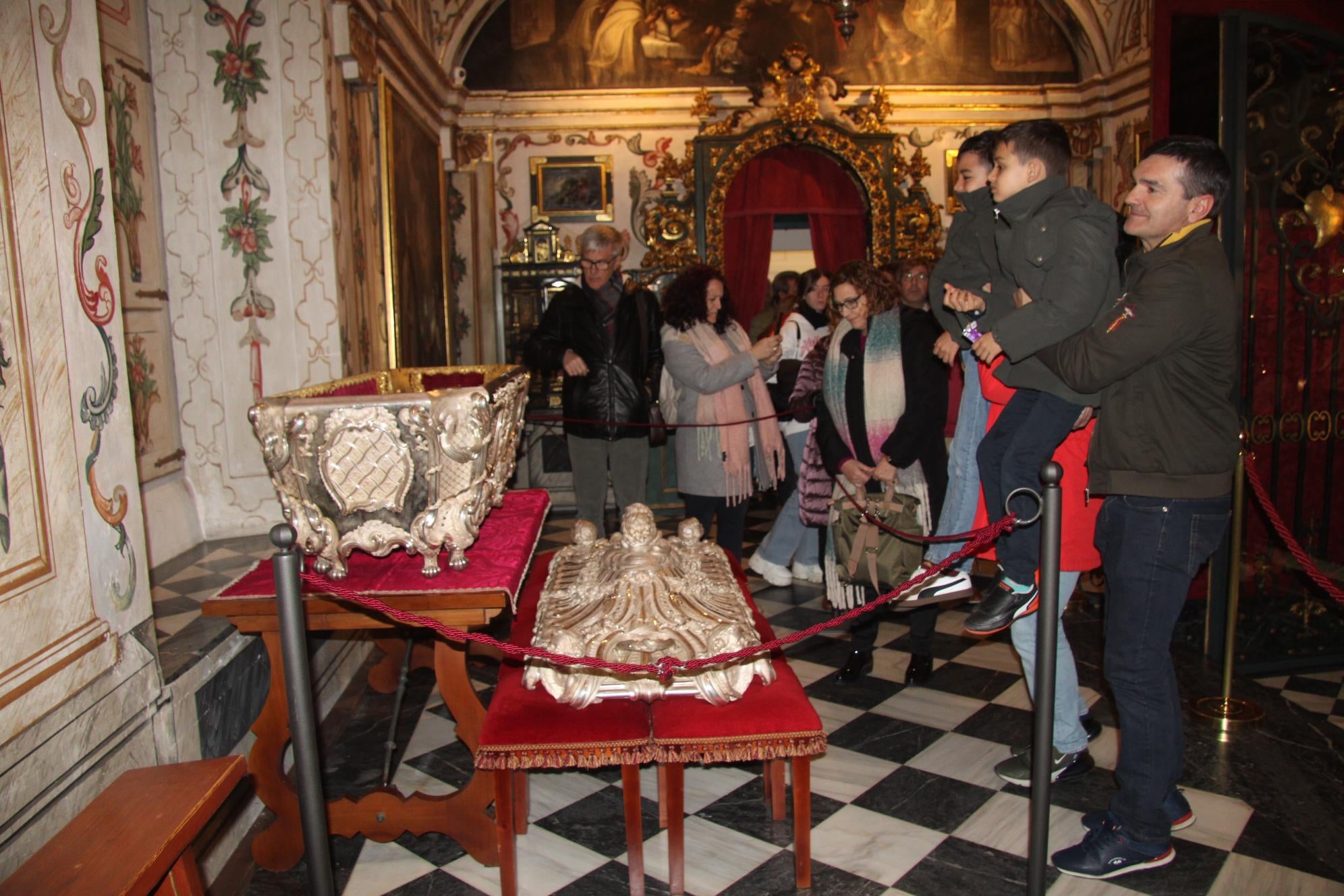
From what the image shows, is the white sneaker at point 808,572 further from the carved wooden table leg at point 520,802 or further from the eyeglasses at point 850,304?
the carved wooden table leg at point 520,802

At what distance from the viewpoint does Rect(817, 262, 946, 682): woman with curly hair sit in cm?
390

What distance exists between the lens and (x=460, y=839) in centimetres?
287

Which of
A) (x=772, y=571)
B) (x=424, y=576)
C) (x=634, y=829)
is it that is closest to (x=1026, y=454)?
(x=634, y=829)

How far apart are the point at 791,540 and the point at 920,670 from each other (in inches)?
66.2

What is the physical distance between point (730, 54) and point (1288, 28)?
6605 mm

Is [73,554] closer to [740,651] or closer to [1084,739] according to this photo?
→ [740,651]

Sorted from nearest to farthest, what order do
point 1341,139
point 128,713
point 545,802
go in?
point 128,713
point 545,802
point 1341,139

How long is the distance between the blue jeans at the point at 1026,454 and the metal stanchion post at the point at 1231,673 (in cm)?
130

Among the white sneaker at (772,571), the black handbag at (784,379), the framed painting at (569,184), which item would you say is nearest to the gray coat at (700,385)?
the black handbag at (784,379)

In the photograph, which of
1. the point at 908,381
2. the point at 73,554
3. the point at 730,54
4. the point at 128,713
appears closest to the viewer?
the point at 73,554

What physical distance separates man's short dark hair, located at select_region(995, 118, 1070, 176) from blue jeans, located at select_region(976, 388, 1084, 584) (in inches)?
27.3

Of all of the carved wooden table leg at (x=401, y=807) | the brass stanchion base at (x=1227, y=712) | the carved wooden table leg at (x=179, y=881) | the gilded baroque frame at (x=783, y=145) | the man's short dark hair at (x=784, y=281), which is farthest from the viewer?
the gilded baroque frame at (x=783, y=145)

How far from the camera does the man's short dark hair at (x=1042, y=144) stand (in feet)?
9.09

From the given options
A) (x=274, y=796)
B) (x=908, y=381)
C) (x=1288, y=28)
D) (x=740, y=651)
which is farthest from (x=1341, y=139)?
(x=274, y=796)
